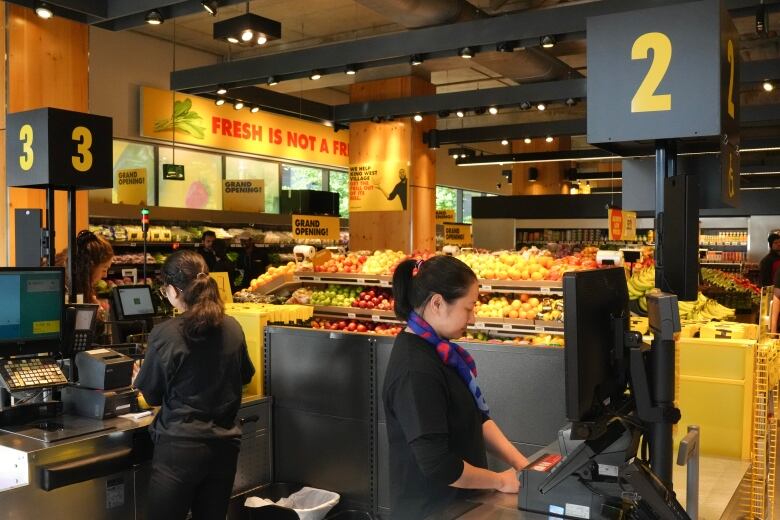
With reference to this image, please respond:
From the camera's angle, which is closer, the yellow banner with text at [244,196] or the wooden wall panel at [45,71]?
the wooden wall panel at [45,71]

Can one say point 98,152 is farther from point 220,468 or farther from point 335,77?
point 335,77

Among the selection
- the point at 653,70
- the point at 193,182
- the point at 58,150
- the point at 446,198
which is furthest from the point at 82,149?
the point at 446,198

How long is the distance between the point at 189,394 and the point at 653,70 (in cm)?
239

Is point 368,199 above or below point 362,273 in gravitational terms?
above

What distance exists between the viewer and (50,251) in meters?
4.57

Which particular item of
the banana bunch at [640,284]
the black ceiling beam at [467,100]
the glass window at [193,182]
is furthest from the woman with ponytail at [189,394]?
the glass window at [193,182]

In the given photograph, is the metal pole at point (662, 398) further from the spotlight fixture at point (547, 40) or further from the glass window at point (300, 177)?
the glass window at point (300, 177)

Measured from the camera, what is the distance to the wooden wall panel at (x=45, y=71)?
7.08 metres

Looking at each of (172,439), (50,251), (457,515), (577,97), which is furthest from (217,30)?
(457,515)

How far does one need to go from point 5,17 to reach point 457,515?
6833 mm

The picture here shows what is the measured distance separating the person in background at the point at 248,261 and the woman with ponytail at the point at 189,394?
305 inches

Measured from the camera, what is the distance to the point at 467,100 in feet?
31.3

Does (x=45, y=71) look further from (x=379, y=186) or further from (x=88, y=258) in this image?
(x=379, y=186)

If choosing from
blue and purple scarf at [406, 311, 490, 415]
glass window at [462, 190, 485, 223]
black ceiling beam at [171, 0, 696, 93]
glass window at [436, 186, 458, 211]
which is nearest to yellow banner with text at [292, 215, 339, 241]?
black ceiling beam at [171, 0, 696, 93]
